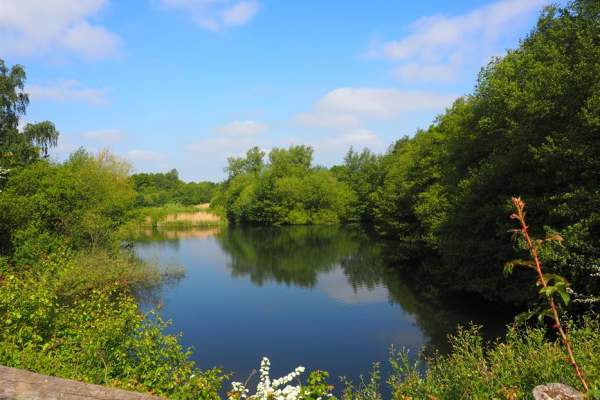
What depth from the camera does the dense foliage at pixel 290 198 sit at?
67.4m

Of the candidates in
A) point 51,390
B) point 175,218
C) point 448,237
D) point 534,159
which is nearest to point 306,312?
point 448,237

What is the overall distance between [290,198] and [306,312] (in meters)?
48.5

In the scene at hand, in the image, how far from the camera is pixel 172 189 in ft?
332

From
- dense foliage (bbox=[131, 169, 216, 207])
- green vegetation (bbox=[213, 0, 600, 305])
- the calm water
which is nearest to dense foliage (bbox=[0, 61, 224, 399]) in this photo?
the calm water

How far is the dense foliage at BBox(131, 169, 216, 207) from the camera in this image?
93000mm

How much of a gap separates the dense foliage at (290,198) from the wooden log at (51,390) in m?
63.5

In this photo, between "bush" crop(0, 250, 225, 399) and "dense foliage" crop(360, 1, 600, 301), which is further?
"dense foliage" crop(360, 1, 600, 301)

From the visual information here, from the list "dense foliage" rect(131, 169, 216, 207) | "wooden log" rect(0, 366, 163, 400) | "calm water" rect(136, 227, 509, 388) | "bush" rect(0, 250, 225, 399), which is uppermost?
"dense foliage" rect(131, 169, 216, 207)

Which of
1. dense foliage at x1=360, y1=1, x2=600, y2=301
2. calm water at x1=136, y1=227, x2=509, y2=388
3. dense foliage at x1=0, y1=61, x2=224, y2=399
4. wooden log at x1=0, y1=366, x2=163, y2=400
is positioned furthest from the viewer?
calm water at x1=136, y1=227, x2=509, y2=388

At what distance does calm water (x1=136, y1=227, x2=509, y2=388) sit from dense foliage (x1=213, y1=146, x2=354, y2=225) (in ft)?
103

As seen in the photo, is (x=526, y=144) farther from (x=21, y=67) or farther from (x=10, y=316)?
(x=21, y=67)

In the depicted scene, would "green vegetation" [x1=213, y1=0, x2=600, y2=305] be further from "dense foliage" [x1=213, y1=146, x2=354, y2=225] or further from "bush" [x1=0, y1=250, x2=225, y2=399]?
"dense foliage" [x1=213, y1=146, x2=354, y2=225]

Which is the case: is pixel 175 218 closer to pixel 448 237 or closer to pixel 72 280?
pixel 72 280

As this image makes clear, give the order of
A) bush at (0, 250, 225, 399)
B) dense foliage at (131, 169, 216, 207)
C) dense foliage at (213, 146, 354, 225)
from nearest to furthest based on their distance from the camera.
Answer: bush at (0, 250, 225, 399)
dense foliage at (213, 146, 354, 225)
dense foliage at (131, 169, 216, 207)
